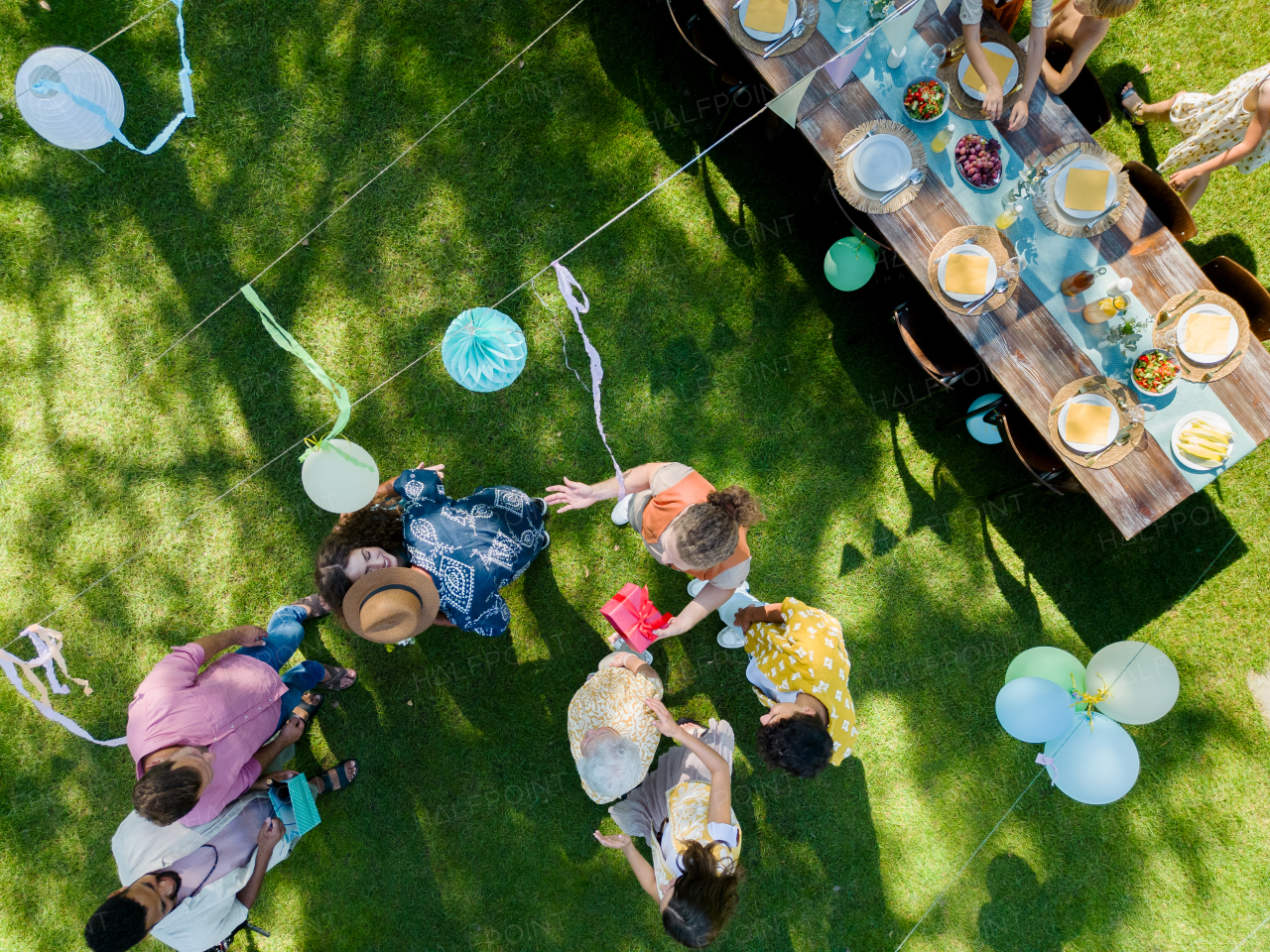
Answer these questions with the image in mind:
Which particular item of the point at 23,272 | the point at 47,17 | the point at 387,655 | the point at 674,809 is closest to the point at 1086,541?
the point at 674,809

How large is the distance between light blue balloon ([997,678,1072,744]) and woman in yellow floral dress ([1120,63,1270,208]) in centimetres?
343

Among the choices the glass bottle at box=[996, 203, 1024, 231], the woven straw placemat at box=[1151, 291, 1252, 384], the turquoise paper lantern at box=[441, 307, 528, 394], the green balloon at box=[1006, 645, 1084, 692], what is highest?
the turquoise paper lantern at box=[441, 307, 528, 394]

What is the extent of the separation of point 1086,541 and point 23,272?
759cm

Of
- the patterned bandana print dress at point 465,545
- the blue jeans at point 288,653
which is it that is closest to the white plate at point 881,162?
the patterned bandana print dress at point 465,545

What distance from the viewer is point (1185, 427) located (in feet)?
12.4

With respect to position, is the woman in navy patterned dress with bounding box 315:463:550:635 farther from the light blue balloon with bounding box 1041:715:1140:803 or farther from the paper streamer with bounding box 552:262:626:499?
the light blue balloon with bounding box 1041:715:1140:803

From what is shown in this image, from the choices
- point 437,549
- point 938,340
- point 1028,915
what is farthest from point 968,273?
point 1028,915

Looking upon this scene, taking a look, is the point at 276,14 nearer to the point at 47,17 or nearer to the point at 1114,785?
Result: the point at 47,17

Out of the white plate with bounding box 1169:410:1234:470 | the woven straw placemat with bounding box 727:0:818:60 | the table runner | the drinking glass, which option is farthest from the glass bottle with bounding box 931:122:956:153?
the white plate with bounding box 1169:410:1234:470

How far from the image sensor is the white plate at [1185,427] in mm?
3730

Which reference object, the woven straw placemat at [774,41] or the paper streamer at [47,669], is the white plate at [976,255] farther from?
the paper streamer at [47,669]

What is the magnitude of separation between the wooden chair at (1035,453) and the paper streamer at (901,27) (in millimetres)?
2187

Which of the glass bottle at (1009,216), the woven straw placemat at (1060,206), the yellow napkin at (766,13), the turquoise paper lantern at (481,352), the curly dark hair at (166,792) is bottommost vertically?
the woven straw placemat at (1060,206)

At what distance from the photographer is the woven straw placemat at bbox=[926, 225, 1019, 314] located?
12.3ft
